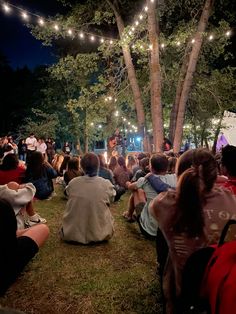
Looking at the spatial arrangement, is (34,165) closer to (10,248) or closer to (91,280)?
(91,280)

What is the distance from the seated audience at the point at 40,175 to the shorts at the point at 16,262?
4.35m

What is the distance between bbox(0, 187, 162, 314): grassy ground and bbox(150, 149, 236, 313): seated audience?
845 mm

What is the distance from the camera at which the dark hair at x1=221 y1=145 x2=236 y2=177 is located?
3.73 meters

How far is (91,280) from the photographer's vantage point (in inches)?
155

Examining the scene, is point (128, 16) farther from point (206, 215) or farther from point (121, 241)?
point (206, 215)

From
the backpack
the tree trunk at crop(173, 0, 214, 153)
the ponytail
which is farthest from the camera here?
the tree trunk at crop(173, 0, 214, 153)

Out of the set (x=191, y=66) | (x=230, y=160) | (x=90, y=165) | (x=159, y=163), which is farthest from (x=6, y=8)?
(x=230, y=160)

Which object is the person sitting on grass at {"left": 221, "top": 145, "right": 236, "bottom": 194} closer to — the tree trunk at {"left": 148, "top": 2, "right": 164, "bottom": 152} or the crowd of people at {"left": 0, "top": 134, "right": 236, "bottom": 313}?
the crowd of people at {"left": 0, "top": 134, "right": 236, "bottom": 313}

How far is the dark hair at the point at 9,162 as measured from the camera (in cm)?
651

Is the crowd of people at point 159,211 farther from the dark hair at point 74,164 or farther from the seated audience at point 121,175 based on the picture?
the seated audience at point 121,175

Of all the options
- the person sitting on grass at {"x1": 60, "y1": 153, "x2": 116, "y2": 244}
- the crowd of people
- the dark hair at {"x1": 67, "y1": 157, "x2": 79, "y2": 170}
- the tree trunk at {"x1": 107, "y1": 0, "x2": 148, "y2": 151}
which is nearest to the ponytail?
the crowd of people

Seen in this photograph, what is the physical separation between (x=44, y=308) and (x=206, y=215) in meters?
1.86

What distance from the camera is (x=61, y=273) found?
4137 mm

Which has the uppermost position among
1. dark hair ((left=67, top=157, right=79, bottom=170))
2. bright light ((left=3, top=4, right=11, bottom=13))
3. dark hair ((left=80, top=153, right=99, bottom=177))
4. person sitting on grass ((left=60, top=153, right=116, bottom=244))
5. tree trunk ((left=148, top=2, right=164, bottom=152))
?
bright light ((left=3, top=4, right=11, bottom=13))
